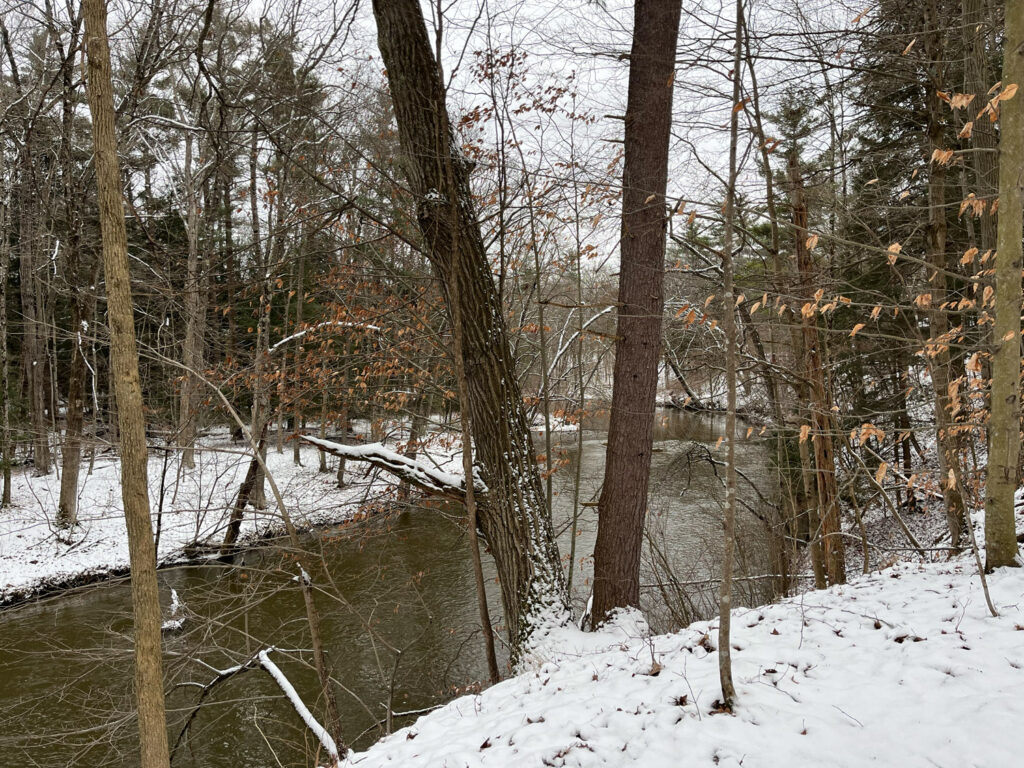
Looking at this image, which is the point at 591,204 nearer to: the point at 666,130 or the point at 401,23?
the point at 666,130

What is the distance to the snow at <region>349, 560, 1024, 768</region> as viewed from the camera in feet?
7.67

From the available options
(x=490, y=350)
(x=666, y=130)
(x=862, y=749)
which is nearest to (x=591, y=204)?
(x=666, y=130)

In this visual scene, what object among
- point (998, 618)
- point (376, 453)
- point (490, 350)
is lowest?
point (998, 618)

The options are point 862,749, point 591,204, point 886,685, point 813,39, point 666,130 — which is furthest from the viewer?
point 591,204

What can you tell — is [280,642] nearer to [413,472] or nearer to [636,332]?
[413,472]

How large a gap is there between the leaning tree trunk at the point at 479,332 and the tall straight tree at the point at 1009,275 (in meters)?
3.05

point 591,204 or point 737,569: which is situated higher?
point 591,204

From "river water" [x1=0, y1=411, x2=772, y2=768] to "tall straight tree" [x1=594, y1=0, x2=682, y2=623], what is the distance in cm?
162

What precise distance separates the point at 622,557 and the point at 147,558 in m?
3.26

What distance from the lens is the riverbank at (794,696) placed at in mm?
2338

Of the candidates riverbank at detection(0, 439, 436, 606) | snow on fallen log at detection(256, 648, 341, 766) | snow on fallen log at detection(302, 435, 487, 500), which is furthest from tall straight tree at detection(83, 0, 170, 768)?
riverbank at detection(0, 439, 436, 606)

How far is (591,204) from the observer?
20.4 ft

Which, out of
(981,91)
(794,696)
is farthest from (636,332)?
(981,91)

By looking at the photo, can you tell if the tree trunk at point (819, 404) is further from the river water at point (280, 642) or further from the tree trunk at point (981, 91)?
the tree trunk at point (981, 91)
